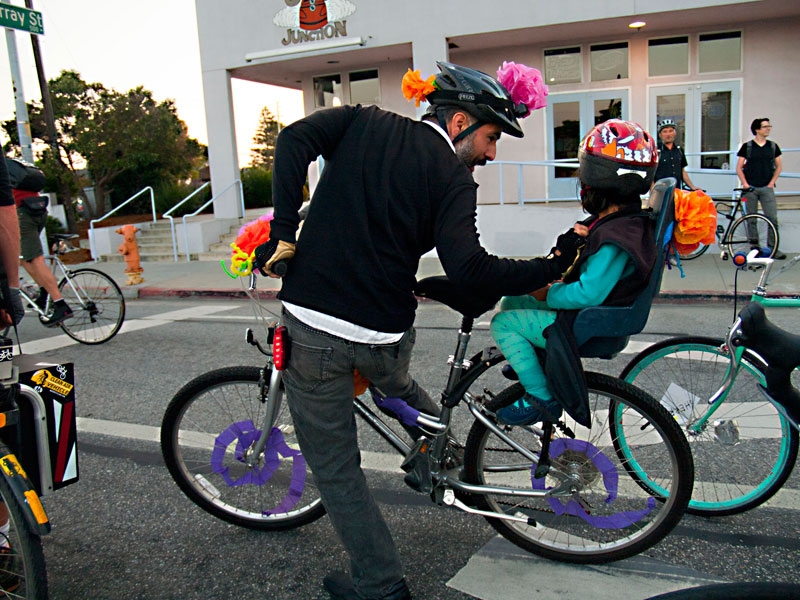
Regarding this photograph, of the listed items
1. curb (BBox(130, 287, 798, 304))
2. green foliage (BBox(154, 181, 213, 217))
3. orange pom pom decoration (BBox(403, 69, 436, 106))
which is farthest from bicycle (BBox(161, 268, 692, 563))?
green foliage (BBox(154, 181, 213, 217))

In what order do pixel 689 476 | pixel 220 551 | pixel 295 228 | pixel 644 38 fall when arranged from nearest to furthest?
pixel 295 228 < pixel 689 476 < pixel 220 551 < pixel 644 38

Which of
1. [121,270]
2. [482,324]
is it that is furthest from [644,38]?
[121,270]

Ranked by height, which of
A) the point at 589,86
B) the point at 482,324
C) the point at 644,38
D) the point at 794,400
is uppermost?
the point at 644,38

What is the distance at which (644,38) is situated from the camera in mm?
14531

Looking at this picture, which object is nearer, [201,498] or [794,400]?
[794,400]

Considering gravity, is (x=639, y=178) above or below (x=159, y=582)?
above

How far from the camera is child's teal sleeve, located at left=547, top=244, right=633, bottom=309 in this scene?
2.36m

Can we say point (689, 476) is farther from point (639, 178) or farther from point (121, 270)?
point (121, 270)

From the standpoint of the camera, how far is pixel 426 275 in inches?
449

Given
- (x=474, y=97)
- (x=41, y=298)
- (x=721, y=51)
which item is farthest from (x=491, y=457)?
(x=721, y=51)

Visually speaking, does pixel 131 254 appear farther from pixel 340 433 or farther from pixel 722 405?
pixel 722 405

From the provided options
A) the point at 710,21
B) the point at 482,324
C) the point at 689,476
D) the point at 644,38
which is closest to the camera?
the point at 689,476

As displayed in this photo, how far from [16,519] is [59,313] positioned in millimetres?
5008

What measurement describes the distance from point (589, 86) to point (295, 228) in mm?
14547
